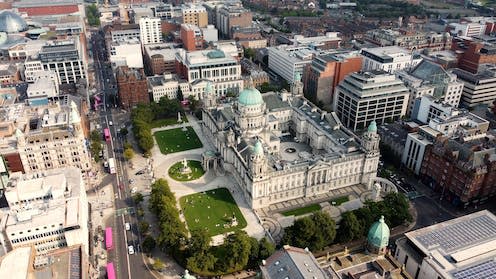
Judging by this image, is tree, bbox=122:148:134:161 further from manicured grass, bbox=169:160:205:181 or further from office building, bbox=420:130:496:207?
office building, bbox=420:130:496:207

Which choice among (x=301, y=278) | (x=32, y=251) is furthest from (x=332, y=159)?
(x=32, y=251)

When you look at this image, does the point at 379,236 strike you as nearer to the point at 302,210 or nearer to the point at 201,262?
the point at 302,210

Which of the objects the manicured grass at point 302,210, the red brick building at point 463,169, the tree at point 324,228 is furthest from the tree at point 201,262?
the red brick building at point 463,169

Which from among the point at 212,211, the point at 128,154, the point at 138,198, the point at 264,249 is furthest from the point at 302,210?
the point at 128,154

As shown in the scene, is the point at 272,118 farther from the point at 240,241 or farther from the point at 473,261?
the point at 473,261

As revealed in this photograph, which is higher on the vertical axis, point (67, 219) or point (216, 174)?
point (67, 219)

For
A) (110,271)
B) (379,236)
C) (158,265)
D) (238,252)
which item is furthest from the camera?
(158,265)

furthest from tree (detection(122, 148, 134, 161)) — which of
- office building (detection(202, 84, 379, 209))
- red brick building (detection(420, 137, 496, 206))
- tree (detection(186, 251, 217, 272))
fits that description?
red brick building (detection(420, 137, 496, 206))
